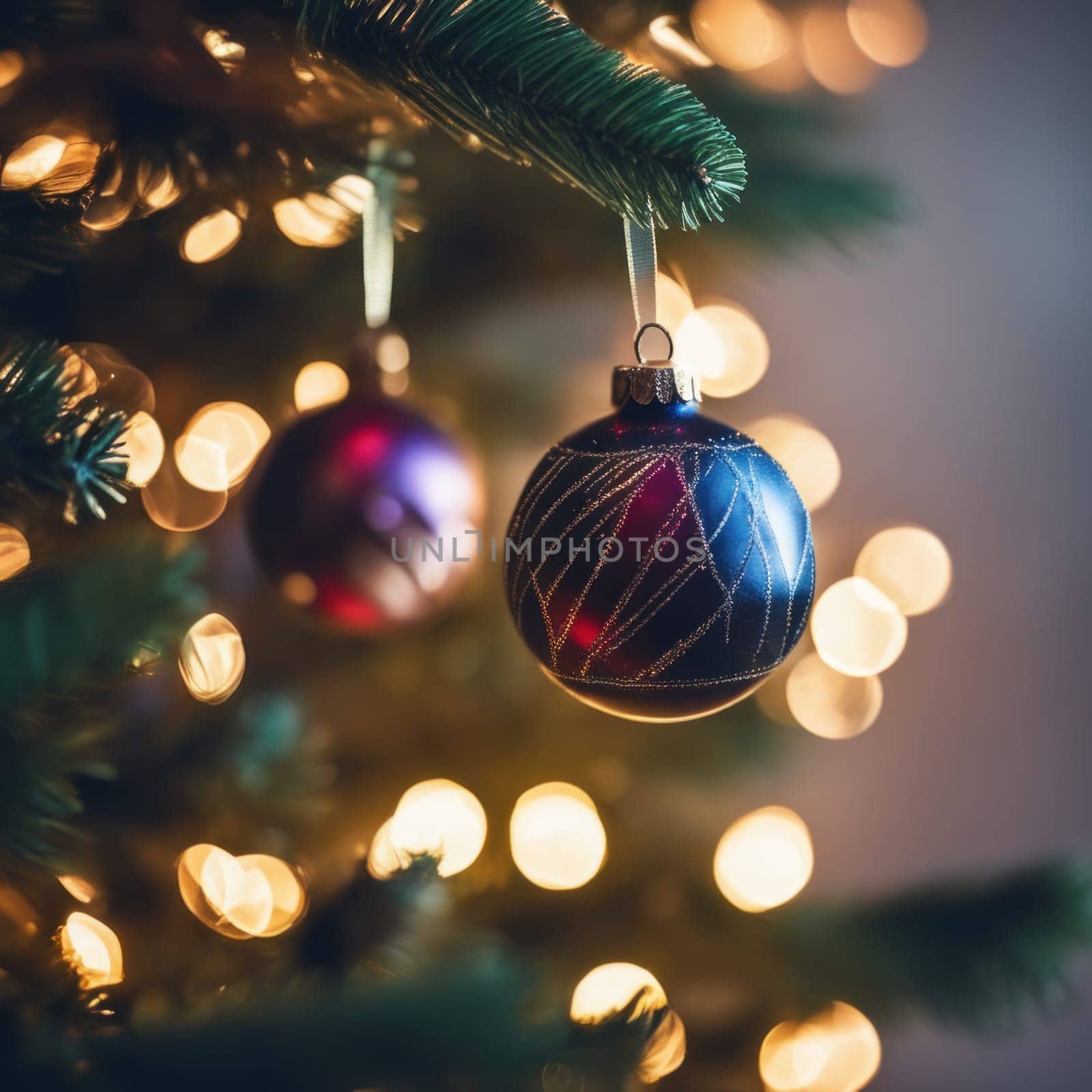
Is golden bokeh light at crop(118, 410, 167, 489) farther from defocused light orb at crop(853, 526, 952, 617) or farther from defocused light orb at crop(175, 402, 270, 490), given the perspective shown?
defocused light orb at crop(853, 526, 952, 617)

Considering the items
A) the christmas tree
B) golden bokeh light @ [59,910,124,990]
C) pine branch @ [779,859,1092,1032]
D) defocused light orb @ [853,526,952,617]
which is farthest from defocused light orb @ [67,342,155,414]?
defocused light orb @ [853,526,952,617]

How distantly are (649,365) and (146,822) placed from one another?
19.6 inches

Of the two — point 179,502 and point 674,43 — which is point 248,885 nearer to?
point 179,502

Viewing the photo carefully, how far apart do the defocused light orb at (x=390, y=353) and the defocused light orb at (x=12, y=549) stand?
284 millimetres

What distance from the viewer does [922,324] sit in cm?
128

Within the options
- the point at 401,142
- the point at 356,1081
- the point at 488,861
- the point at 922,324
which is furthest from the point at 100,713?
the point at 922,324

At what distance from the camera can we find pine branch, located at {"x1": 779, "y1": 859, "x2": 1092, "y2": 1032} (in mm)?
759

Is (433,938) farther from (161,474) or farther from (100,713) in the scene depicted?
(161,474)

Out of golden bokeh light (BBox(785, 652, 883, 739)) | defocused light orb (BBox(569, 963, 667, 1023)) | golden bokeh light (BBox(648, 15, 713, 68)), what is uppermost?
golden bokeh light (BBox(648, 15, 713, 68))

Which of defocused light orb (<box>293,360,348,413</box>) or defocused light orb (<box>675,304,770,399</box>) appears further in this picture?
defocused light orb (<box>675,304,770,399</box>)

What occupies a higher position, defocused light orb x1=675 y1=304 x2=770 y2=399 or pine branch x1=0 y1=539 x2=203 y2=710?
defocused light orb x1=675 y1=304 x2=770 y2=399

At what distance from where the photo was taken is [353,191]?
617 millimetres

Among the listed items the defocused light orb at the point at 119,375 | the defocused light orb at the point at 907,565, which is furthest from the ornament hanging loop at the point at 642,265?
the defocused light orb at the point at 907,565

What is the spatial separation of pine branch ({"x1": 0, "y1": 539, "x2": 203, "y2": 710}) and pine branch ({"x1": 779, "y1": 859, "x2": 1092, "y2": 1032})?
2.34ft
